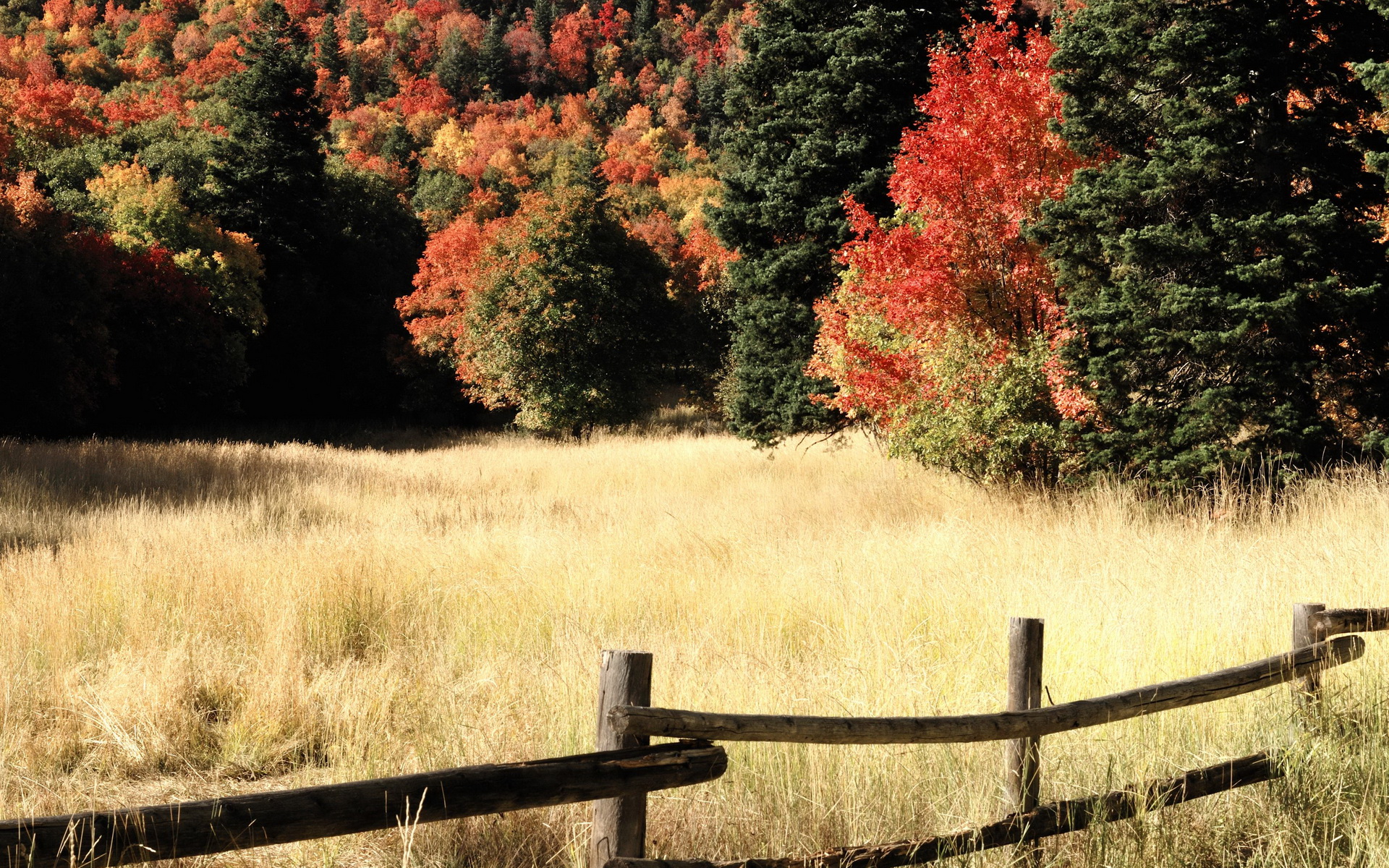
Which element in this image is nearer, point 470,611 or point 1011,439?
point 470,611

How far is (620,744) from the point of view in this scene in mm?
3193

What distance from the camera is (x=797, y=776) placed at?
4.87m

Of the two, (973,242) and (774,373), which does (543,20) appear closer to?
(774,373)

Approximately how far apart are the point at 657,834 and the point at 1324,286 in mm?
9699

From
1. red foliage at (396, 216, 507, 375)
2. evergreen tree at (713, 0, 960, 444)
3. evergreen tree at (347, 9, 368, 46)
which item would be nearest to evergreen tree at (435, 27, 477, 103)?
evergreen tree at (347, 9, 368, 46)

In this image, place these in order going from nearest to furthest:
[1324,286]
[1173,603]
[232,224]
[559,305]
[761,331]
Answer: [1173,603]
[1324,286]
[761,331]
[559,305]
[232,224]

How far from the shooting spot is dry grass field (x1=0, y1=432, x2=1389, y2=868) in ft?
14.9

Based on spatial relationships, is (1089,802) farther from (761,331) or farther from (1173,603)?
(761,331)

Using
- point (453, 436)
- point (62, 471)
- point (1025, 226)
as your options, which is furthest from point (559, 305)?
point (1025, 226)

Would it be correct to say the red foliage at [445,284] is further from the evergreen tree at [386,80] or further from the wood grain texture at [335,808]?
the evergreen tree at [386,80]

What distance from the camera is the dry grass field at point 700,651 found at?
4531 millimetres

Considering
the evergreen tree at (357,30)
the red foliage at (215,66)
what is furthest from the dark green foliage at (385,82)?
the red foliage at (215,66)

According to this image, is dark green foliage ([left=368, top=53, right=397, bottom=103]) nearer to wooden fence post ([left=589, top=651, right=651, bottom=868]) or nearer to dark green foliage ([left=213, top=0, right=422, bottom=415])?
dark green foliage ([left=213, top=0, right=422, bottom=415])

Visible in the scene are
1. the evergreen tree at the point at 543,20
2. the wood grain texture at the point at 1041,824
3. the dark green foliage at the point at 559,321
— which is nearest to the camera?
the wood grain texture at the point at 1041,824
